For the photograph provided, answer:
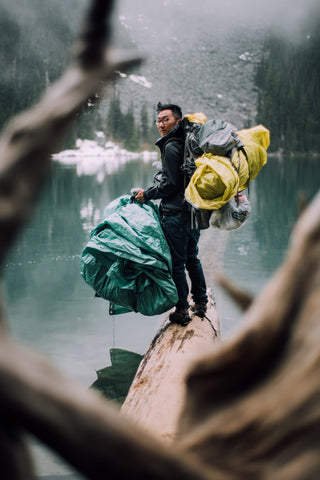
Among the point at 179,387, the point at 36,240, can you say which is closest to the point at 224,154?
the point at 179,387

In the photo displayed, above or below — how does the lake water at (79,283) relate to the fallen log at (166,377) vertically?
below

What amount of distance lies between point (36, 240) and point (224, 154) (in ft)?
29.9

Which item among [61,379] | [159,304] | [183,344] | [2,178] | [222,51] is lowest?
[183,344]

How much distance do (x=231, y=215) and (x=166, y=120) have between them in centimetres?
113

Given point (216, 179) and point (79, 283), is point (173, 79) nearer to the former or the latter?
point (79, 283)

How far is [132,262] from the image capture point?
4301 mm

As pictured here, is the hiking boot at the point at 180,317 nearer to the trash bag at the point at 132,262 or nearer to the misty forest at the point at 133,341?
the misty forest at the point at 133,341

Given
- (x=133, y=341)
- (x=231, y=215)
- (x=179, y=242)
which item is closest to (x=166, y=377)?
(x=179, y=242)

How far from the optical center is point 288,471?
116cm

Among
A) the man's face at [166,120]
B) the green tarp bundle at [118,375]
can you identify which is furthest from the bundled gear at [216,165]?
the green tarp bundle at [118,375]

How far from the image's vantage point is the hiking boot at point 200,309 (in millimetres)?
4895

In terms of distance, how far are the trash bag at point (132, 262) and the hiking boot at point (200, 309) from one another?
2.06ft

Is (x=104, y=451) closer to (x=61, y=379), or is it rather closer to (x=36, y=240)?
(x=61, y=379)

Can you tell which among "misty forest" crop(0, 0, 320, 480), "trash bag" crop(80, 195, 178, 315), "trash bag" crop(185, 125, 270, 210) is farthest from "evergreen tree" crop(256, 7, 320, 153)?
"trash bag" crop(80, 195, 178, 315)
